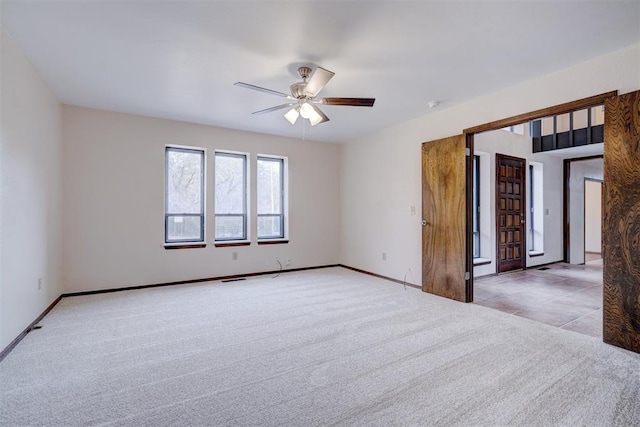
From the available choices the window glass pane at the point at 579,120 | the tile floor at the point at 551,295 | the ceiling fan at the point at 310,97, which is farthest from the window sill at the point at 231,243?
the window glass pane at the point at 579,120

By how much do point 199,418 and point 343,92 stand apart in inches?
130

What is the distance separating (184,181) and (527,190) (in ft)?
21.0

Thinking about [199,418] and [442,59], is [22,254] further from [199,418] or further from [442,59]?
[442,59]

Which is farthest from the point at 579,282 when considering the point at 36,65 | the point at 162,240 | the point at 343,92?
the point at 36,65

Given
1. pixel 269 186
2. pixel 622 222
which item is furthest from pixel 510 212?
pixel 269 186

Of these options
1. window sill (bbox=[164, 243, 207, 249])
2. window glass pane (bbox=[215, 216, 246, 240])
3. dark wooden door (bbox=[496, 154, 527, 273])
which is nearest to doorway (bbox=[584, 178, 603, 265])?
dark wooden door (bbox=[496, 154, 527, 273])

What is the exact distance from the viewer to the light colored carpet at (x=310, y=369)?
1724 mm

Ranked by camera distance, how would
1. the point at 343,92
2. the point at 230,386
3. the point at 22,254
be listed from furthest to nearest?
the point at 343,92 < the point at 22,254 < the point at 230,386

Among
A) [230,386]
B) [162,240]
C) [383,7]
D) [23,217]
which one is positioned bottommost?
[230,386]

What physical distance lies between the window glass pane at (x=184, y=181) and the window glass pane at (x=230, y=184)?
0.90 ft

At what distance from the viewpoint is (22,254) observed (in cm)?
276

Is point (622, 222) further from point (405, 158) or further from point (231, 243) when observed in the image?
point (231, 243)

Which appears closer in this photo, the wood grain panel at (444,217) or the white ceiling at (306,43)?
the white ceiling at (306,43)

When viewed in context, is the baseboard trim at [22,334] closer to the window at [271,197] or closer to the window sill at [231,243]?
the window sill at [231,243]
